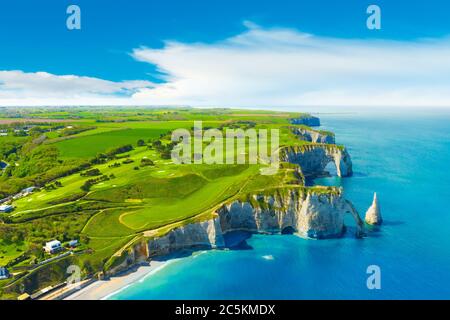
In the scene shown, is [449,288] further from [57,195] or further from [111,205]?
[57,195]

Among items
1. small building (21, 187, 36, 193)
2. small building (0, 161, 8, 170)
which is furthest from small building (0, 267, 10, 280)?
small building (0, 161, 8, 170)

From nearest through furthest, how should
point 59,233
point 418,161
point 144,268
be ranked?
point 144,268 < point 59,233 < point 418,161

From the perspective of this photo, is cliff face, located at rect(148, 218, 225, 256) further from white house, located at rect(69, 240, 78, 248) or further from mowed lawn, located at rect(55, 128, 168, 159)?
mowed lawn, located at rect(55, 128, 168, 159)

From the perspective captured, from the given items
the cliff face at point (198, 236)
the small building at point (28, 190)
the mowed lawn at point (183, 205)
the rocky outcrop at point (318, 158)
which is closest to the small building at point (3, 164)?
the small building at point (28, 190)

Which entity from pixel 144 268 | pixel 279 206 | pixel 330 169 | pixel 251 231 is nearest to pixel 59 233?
pixel 144 268

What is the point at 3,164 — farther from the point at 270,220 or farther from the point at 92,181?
the point at 270,220

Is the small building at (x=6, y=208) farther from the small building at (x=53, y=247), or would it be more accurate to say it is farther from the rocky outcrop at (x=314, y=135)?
the rocky outcrop at (x=314, y=135)
